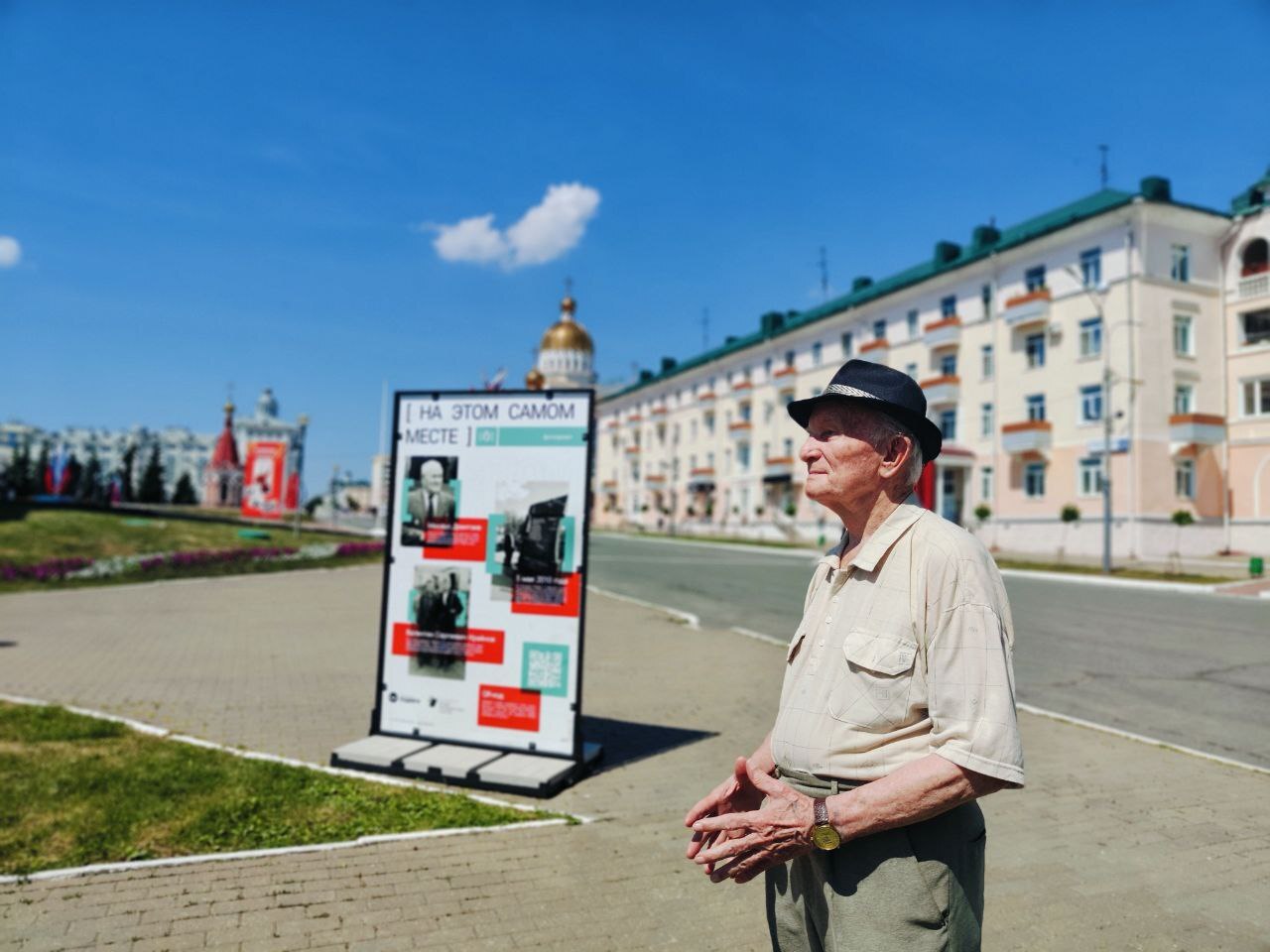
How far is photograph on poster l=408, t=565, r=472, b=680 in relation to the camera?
6.28 meters

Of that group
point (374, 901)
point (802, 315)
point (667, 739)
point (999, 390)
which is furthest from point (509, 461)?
point (802, 315)

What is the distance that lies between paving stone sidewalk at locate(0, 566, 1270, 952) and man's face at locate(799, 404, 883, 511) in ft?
7.47

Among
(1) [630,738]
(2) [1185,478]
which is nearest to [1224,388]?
(2) [1185,478]

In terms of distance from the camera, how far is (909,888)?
80.0 inches

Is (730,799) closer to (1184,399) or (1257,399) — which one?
(1184,399)

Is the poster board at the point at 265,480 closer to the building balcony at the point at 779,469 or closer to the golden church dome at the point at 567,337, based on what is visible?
the building balcony at the point at 779,469

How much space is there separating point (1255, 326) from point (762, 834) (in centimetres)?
4150

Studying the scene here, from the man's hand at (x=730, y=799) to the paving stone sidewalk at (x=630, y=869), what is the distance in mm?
1516

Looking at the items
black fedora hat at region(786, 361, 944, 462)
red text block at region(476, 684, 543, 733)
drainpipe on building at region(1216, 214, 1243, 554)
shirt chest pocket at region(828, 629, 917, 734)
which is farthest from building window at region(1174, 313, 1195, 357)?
shirt chest pocket at region(828, 629, 917, 734)

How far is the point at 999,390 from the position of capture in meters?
40.5

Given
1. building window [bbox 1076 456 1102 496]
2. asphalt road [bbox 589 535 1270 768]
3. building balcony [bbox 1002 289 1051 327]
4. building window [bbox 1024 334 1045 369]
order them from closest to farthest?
asphalt road [bbox 589 535 1270 768] → building window [bbox 1076 456 1102 496] → building balcony [bbox 1002 289 1051 327] → building window [bbox 1024 334 1045 369]

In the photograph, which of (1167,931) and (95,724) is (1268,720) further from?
(95,724)

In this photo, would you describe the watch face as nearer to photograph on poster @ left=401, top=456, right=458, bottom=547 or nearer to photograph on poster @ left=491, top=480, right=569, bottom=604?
photograph on poster @ left=491, top=480, right=569, bottom=604

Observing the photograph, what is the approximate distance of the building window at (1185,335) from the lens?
34.8m
